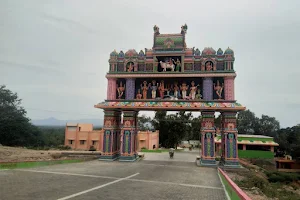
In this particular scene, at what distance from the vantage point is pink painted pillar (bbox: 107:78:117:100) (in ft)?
61.6

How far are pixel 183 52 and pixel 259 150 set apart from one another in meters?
20.7

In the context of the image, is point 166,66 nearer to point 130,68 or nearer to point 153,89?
point 153,89

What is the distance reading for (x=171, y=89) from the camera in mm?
18500

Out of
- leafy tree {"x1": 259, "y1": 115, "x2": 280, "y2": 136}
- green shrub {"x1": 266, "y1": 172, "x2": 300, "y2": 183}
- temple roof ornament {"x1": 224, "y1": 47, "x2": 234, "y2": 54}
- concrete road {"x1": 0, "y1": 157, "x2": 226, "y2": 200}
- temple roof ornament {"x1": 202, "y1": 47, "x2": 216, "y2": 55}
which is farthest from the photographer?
leafy tree {"x1": 259, "y1": 115, "x2": 280, "y2": 136}

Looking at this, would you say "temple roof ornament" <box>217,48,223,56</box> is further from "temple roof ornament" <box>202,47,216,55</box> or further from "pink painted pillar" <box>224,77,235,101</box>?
"pink painted pillar" <box>224,77,235,101</box>

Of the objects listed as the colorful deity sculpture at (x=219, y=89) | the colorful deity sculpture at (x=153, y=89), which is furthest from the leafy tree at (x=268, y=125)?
the colorful deity sculpture at (x=153, y=89)

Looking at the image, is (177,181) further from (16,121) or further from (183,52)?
(16,121)

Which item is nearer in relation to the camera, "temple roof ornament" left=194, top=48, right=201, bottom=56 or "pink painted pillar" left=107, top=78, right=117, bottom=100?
"temple roof ornament" left=194, top=48, right=201, bottom=56

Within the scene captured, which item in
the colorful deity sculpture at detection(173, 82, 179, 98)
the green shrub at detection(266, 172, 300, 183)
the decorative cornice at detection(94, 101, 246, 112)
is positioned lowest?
the green shrub at detection(266, 172, 300, 183)

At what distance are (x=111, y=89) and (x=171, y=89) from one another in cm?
504

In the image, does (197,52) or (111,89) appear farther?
(111,89)

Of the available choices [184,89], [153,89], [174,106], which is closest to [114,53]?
[153,89]

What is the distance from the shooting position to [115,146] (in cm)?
1934

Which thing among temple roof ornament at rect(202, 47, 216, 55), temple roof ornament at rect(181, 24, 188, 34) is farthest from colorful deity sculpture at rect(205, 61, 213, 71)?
temple roof ornament at rect(181, 24, 188, 34)
